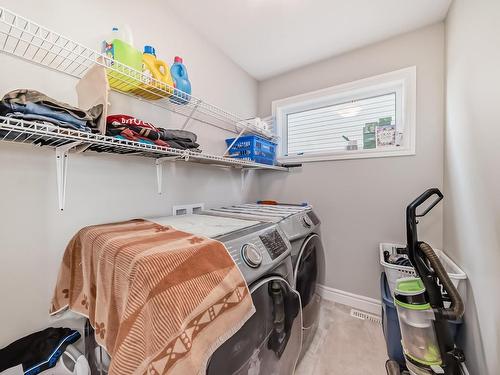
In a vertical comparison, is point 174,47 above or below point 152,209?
above

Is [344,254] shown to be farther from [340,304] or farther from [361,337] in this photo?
[361,337]

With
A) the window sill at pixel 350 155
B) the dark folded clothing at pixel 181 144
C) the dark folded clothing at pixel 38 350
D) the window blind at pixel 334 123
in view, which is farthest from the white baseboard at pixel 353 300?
the dark folded clothing at pixel 38 350

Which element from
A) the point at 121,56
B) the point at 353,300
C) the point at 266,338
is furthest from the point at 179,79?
the point at 353,300

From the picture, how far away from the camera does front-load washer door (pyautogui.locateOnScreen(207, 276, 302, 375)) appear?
70 centimetres

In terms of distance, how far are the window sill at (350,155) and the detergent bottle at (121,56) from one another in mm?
1698

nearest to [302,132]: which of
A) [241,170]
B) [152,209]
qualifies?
[241,170]

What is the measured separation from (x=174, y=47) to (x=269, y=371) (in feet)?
6.99

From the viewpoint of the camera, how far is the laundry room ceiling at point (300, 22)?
1.53 m

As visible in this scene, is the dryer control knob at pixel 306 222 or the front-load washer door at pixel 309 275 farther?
the dryer control knob at pixel 306 222

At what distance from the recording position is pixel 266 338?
33.6 inches

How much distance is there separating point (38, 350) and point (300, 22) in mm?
2566

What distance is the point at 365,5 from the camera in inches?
59.9

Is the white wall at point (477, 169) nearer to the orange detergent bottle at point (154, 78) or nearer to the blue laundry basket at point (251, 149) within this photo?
the blue laundry basket at point (251, 149)

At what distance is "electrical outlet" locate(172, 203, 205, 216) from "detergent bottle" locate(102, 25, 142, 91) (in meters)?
0.88
